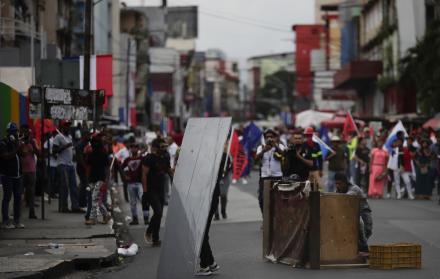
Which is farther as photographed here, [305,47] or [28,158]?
[305,47]

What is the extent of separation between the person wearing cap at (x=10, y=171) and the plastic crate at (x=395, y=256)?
284 inches

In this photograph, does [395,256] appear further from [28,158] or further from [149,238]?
[28,158]

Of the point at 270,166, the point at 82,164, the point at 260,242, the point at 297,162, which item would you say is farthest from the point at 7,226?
the point at 297,162

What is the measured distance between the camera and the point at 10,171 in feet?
61.1

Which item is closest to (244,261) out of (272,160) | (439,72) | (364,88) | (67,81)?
(272,160)

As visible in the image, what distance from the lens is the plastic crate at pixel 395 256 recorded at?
44.3ft

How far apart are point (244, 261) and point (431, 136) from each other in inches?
802

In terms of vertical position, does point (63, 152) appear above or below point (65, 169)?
above

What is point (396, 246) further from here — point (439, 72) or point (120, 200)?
point (439, 72)

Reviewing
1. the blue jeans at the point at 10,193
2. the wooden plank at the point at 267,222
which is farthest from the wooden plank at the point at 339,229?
the blue jeans at the point at 10,193

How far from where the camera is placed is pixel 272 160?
19438mm

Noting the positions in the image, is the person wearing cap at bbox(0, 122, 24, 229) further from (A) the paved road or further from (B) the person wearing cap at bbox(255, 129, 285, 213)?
(B) the person wearing cap at bbox(255, 129, 285, 213)

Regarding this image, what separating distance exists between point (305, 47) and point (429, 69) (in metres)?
73.4

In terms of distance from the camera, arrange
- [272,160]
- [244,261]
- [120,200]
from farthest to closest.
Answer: [120,200]
[272,160]
[244,261]
